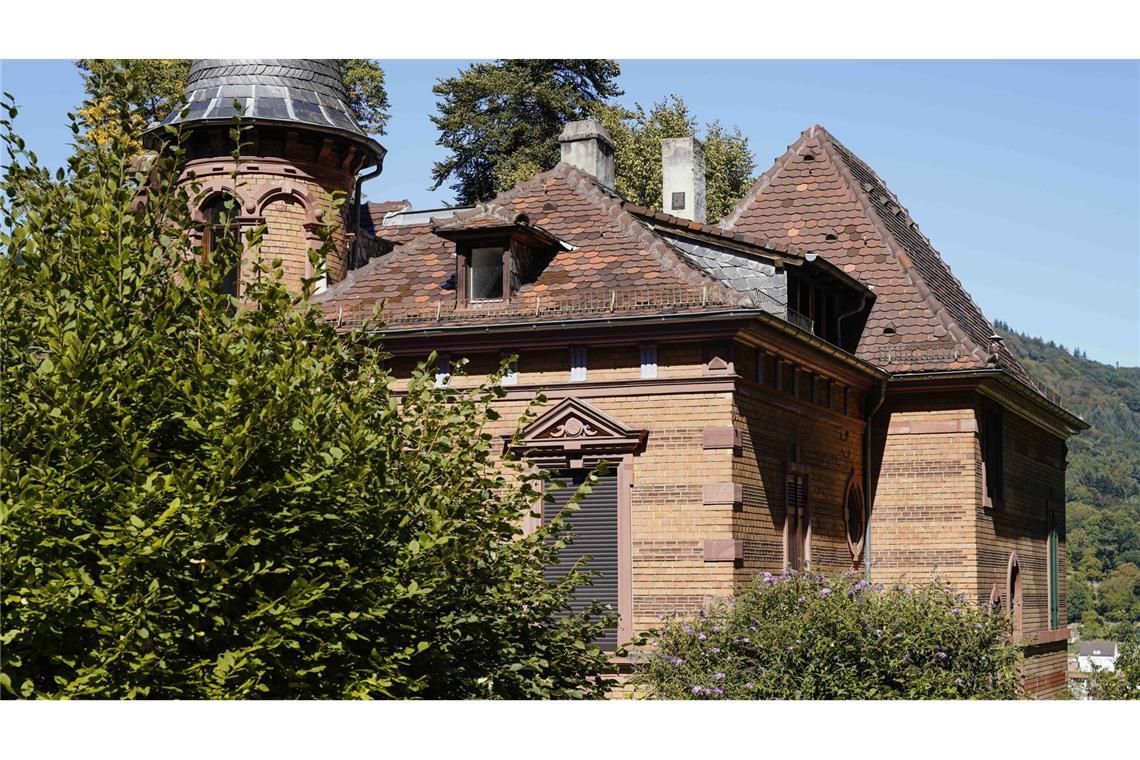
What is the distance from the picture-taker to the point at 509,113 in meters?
44.5

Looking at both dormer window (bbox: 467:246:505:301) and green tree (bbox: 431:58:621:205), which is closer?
dormer window (bbox: 467:246:505:301)

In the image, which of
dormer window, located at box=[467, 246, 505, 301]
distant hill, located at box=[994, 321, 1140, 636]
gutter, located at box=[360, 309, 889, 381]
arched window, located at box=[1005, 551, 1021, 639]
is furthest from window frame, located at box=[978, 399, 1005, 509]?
distant hill, located at box=[994, 321, 1140, 636]

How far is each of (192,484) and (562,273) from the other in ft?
44.4

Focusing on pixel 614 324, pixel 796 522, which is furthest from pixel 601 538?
pixel 796 522

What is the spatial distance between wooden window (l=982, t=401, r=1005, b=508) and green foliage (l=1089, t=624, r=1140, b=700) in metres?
4.64

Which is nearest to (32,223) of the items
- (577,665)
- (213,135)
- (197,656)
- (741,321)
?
(197,656)

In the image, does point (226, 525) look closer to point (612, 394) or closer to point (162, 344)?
point (162, 344)

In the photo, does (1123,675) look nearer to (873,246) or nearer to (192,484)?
(873,246)

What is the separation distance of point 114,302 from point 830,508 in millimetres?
16912

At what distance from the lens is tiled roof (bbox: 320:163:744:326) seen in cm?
2086

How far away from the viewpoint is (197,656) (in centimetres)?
936

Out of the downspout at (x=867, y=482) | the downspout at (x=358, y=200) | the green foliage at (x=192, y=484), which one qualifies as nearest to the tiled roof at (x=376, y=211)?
the downspout at (x=358, y=200)

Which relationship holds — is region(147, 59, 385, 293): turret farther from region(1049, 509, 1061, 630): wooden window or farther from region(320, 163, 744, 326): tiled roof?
region(1049, 509, 1061, 630): wooden window

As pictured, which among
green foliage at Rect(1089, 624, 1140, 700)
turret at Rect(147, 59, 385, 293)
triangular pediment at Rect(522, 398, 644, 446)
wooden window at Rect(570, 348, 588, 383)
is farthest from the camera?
turret at Rect(147, 59, 385, 293)
